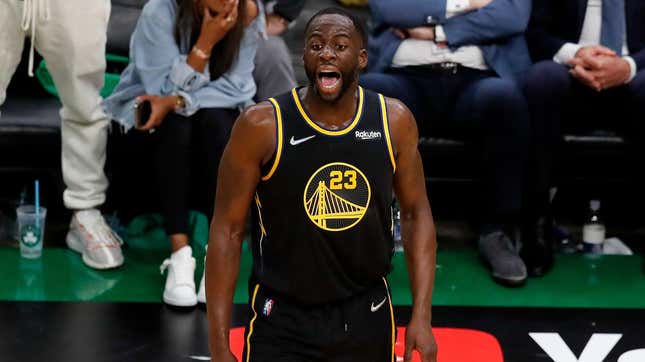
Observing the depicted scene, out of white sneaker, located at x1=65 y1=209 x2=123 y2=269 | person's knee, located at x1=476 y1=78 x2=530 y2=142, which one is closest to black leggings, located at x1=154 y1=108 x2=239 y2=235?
white sneaker, located at x1=65 y1=209 x2=123 y2=269

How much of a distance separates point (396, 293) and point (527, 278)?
559 mm

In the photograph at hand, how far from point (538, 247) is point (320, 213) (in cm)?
223

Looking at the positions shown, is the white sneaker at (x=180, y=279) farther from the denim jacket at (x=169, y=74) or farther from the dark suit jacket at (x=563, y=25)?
the dark suit jacket at (x=563, y=25)

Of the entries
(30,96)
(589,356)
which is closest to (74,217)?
(30,96)

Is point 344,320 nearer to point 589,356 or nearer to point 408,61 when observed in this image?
point 589,356

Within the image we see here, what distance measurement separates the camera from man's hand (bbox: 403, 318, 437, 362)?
9.34 ft

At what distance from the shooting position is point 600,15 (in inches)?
198

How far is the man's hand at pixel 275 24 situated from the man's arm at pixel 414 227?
243 centimetres

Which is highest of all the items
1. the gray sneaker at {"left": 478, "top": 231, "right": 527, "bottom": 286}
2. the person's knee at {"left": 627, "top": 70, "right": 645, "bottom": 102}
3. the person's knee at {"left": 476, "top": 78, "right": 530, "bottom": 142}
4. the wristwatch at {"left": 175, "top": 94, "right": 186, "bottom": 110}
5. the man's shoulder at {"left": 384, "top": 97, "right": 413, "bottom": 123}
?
the man's shoulder at {"left": 384, "top": 97, "right": 413, "bottom": 123}

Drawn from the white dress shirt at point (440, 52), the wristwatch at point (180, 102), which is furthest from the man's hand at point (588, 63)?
the wristwatch at point (180, 102)

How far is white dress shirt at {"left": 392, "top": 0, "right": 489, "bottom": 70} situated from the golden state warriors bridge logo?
2174mm

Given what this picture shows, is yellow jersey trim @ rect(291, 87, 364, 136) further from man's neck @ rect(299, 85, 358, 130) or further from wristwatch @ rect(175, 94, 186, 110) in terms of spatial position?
wristwatch @ rect(175, 94, 186, 110)

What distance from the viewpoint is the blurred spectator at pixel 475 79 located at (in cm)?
475

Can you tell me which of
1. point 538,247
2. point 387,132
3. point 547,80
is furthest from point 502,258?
point 387,132
